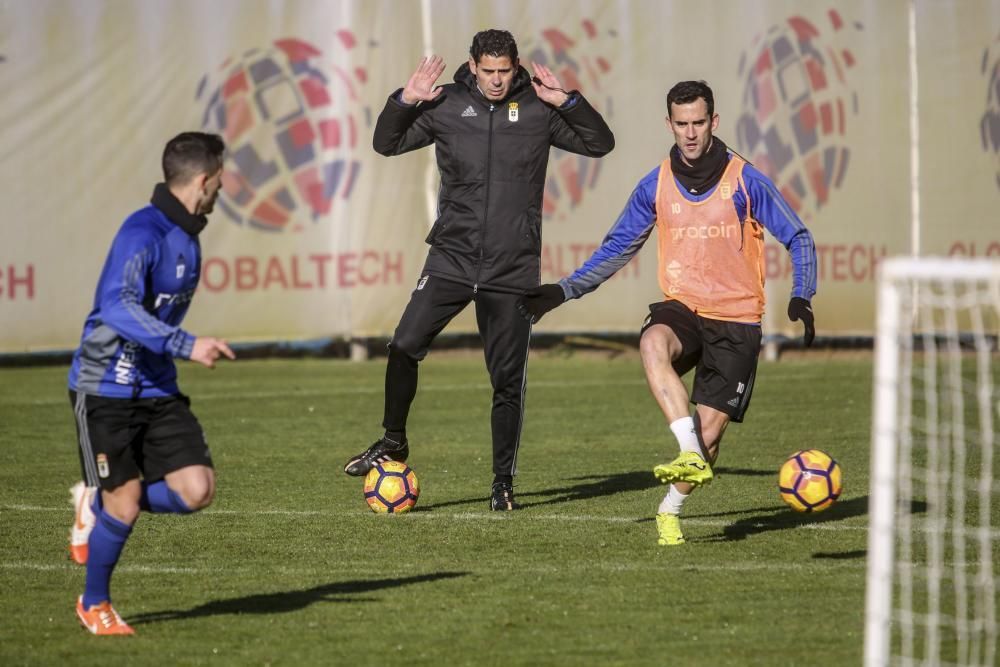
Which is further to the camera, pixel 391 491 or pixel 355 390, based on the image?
pixel 355 390

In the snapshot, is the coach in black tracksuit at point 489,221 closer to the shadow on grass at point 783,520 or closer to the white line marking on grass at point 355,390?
the shadow on grass at point 783,520

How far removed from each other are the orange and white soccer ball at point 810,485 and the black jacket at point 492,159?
194 centimetres

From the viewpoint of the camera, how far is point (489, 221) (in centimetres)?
936

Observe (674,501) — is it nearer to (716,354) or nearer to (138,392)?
(716,354)

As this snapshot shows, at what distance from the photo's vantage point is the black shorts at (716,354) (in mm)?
8430

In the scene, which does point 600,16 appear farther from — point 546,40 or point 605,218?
point 605,218

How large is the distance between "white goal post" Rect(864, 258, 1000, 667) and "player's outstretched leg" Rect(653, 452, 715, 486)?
2.78 feet

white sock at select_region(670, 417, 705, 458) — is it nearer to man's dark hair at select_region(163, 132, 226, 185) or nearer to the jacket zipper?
the jacket zipper

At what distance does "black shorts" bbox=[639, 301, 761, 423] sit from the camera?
843 centimetres

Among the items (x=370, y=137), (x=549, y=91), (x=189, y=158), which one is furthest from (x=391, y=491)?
(x=370, y=137)

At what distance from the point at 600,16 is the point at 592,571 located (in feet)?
42.2

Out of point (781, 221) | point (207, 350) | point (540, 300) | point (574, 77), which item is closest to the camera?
point (207, 350)

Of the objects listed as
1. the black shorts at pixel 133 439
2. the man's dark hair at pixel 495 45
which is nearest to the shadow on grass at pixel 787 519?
the man's dark hair at pixel 495 45

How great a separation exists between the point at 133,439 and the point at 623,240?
129 inches
